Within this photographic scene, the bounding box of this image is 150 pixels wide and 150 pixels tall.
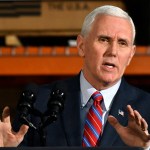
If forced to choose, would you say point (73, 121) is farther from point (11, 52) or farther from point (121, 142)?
point (11, 52)

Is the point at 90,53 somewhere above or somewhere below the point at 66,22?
above

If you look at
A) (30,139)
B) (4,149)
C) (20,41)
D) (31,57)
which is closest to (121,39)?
(30,139)

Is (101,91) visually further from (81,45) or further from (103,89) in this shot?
(81,45)

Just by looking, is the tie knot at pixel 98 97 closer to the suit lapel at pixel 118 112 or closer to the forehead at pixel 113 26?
the suit lapel at pixel 118 112

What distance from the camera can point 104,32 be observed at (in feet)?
Answer: 11.2

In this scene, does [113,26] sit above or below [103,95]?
above

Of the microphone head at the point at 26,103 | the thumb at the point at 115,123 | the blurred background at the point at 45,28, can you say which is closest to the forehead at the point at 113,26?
the thumb at the point at 115,123

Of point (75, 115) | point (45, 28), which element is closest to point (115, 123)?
point (75, 115)

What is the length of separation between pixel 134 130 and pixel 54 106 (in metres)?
0.36

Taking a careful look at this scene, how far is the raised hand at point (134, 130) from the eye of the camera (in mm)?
2979

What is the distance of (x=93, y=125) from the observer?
3.33m

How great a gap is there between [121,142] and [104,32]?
0.53m

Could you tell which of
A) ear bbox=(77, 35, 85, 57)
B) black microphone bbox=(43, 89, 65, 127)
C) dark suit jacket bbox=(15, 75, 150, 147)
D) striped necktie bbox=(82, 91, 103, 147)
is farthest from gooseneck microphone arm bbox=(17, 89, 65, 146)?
ear bbox=(77, 35, 85, 57)

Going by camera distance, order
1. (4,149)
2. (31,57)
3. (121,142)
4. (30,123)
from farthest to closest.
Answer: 1. (31,57)
2. (121,142)
3. (30,123)
4. (4,149)
